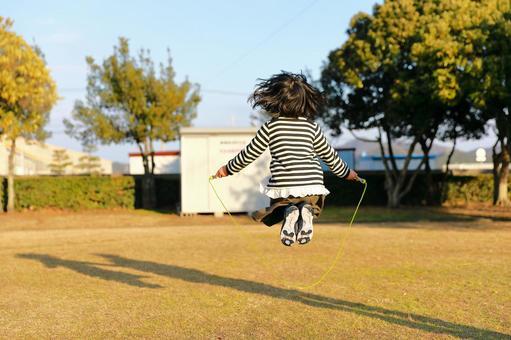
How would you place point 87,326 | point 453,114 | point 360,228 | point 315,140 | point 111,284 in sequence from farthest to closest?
point 453,114
point 360,228
point 111,284
point 87,326
point 315,140

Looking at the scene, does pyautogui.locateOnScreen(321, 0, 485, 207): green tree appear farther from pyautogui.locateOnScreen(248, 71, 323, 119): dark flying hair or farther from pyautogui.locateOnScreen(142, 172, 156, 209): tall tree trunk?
pyautogui.locateOnScreen(248, 71, 323, 119): dark flying hair

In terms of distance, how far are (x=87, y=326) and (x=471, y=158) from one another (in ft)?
340

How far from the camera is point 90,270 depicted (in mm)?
11359

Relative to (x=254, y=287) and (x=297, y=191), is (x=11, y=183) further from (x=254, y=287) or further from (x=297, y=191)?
(x=297, y=191)

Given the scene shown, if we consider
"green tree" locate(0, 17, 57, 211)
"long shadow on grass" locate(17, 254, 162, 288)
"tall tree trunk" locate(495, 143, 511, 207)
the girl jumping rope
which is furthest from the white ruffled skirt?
"tall tree trunk" locate(495, 143, 511, 207)

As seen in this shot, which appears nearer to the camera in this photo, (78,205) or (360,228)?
(360,228)

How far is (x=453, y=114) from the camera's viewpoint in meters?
29.9

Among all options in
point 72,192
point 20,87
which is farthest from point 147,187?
point 20,87

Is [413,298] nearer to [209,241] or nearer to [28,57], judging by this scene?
[209,241]

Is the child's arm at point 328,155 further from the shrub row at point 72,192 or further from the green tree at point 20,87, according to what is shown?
the shrub row at point 72,192

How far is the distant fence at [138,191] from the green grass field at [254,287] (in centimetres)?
1202

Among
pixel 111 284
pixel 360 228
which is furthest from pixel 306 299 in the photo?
pixel 360 228

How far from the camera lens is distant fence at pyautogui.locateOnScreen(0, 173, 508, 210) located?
30.2 meters

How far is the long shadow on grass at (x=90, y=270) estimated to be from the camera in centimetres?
995
